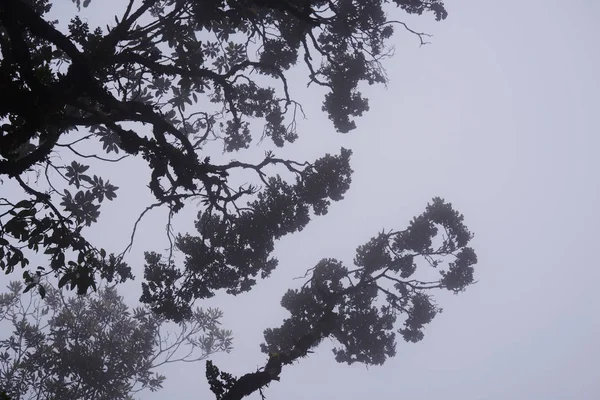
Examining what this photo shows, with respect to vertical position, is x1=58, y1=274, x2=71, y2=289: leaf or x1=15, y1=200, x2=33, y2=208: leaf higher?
x1=15, y1=200, x2=33, y2=208: leaf

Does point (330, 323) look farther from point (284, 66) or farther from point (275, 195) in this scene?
point (284, 66)

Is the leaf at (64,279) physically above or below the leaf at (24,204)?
below

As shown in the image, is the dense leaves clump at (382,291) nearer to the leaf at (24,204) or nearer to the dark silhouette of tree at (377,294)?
the dark silhouette of tree at (377,294)

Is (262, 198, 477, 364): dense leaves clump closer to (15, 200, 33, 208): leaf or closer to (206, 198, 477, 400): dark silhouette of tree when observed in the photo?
(206, 198, 477, 400): dark silhouette of tree

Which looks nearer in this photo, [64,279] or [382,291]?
[64,279]

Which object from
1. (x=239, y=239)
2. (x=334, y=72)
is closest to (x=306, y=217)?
(x=239, y=239)

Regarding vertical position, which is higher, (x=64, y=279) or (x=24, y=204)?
(x=24, y=204)

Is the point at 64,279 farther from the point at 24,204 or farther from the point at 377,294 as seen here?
the point at 377,294

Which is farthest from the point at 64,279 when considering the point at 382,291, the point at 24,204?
the point at 382,291

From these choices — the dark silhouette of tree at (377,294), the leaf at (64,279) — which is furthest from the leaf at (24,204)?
the dark silhouette of tree at (377,294)

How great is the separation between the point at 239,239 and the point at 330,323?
149 inches

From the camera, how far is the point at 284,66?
11.5m

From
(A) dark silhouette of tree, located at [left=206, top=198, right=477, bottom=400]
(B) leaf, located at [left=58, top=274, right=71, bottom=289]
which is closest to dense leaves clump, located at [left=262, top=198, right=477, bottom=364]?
(A) dark silhouette of tree, located at [left=206, top=198, right=477, bottom=400]

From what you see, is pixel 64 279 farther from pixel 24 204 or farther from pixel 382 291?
pixel 382 291
